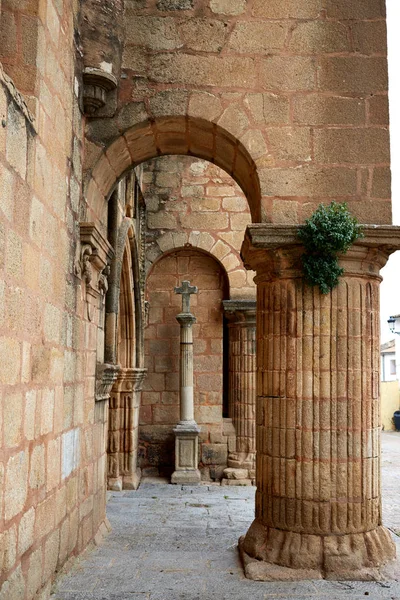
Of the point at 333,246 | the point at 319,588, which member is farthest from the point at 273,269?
the point at 319,588

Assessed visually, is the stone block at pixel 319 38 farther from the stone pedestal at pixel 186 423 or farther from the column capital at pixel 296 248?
the stone pedestal at pixel 186 423

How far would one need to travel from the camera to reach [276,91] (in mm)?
4906

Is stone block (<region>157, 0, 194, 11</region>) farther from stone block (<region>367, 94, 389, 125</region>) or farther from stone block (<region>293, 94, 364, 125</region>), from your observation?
stone block (<region>367, 94, 389, 125</region>)

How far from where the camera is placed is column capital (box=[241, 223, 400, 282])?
4637 mm

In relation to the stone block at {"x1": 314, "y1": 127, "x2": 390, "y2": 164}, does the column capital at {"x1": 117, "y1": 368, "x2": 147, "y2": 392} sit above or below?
below

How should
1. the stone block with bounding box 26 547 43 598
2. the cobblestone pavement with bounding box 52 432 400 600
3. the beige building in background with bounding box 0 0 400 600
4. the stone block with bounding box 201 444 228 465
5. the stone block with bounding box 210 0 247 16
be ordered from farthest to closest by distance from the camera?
the stone block with bounding box 201 444 228 465 < the stone block with bounding box 210 0 247 16 < the beige building in background with bounding box 0 0 400 600 < the cobblestone pavement with bounding box 52 432 400 600 < the stone block with bounding box 26 547 43 598

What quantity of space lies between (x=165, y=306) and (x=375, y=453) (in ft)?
18.7

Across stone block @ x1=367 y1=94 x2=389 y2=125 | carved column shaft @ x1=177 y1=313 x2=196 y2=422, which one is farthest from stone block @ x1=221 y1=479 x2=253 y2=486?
stone block @ x1=367 y1=94 x2=389 y2=125

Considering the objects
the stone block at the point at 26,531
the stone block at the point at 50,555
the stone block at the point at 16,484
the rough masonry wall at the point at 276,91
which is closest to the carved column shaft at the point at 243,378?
the rough masonry wall at the point at 276,91

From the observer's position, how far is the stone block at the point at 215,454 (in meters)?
9.43

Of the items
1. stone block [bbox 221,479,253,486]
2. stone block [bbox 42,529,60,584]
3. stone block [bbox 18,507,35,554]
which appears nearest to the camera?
stone block [bbox 18,507,35,554]

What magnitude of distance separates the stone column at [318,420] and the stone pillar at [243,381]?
4.49 meters

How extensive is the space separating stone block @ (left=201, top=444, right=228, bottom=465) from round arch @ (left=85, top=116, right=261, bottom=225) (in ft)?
15.9

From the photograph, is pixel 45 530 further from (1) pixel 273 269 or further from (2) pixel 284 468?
(1) pixel 273 269
